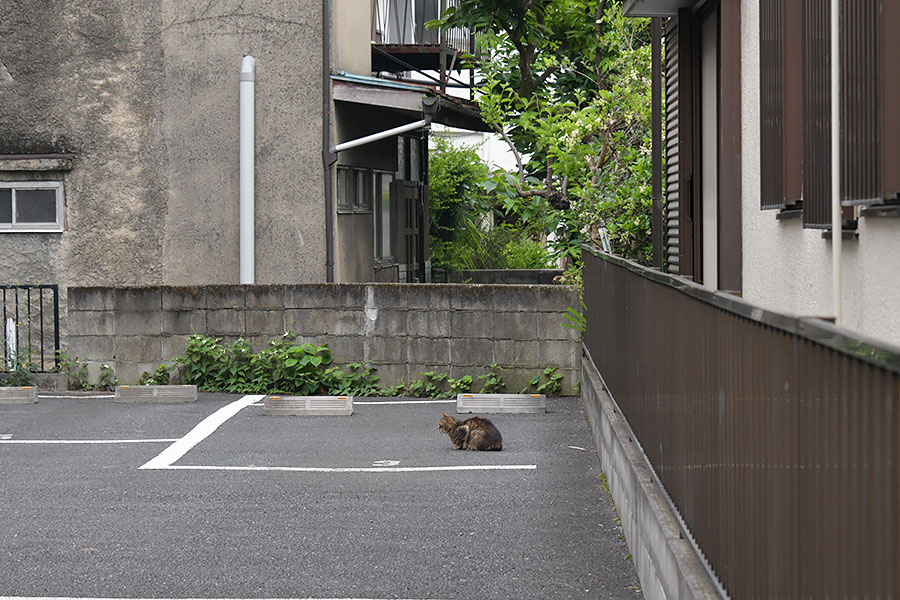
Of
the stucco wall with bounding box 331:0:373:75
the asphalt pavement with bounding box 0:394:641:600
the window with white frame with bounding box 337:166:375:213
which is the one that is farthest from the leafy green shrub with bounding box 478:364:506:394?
the stucco wall with bounding box 331:0:373:75

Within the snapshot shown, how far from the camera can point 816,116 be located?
4770mm

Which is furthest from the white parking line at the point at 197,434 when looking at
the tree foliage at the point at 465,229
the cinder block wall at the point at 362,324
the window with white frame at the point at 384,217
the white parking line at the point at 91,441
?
the tree foliage at the point at 465,229

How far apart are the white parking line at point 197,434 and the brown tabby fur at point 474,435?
87.8 inches

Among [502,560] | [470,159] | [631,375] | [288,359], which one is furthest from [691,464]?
[470,159]

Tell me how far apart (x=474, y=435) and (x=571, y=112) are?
528 centimetres

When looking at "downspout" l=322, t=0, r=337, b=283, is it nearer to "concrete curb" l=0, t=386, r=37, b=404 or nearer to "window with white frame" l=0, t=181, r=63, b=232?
"window with white frame" l=0, t=181, r=63, b=232

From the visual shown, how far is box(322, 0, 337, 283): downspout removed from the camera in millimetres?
14656

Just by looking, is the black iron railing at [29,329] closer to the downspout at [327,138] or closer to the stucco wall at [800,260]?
the downspout at [327,138]

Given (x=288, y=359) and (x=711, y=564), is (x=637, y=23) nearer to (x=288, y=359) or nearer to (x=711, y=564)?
(x=288, y=359)

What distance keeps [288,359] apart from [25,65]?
5.58 m

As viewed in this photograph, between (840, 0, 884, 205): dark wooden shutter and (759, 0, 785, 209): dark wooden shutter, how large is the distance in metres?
1.29

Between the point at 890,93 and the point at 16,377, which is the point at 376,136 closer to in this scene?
the point at 16,377

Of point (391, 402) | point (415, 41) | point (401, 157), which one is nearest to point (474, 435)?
point (391, 402)

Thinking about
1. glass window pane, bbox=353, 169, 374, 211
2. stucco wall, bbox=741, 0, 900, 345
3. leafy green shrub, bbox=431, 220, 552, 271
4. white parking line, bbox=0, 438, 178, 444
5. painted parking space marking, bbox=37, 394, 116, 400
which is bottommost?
white parking line, bbox=0, 438, 178, 444
